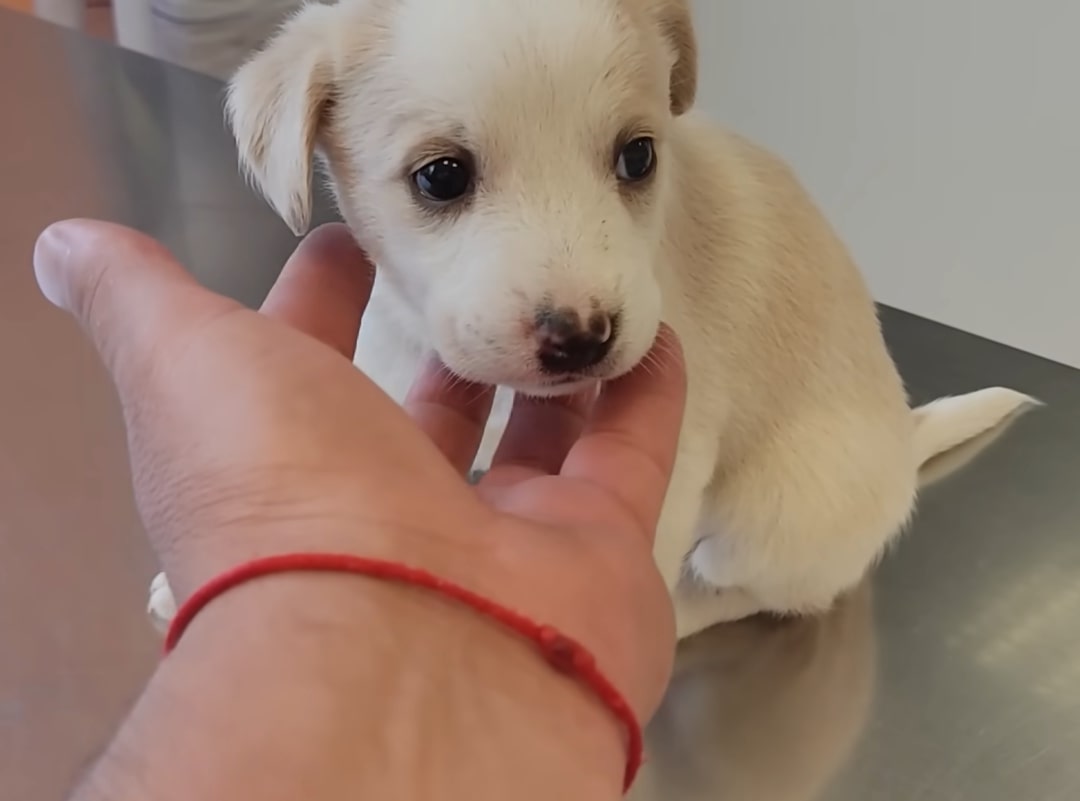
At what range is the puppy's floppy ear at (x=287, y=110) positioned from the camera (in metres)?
0.88

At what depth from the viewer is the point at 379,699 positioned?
1.93ft

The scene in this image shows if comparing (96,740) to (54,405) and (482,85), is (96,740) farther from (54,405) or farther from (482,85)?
(482,85)

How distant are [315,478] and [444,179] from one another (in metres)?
0.27

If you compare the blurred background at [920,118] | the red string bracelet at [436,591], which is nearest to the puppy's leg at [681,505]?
the red string bracelet at [436,591]

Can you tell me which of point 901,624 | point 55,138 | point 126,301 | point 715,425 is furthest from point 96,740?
point 55,138

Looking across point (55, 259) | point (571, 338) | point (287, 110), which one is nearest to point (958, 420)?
point (571, 338)

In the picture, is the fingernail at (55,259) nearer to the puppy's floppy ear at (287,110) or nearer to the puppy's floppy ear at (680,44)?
the puppy's floppy ear at (287,110)

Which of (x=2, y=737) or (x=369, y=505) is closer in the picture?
(x=369, y=505)

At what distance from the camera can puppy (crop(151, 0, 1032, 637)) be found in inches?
31.3

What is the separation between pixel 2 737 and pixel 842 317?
2.56 ft

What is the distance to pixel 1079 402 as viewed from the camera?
4.29 feet

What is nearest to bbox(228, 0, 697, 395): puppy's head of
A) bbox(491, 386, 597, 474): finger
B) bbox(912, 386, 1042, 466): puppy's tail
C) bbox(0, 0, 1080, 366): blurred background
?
bbox(491, 386, 597, 474): finger

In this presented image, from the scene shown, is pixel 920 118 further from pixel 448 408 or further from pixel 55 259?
pixel 55 259

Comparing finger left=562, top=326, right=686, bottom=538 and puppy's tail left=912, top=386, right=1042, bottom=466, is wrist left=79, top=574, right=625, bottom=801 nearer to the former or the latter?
finger left=562, top=326, right=686, bottom=538
